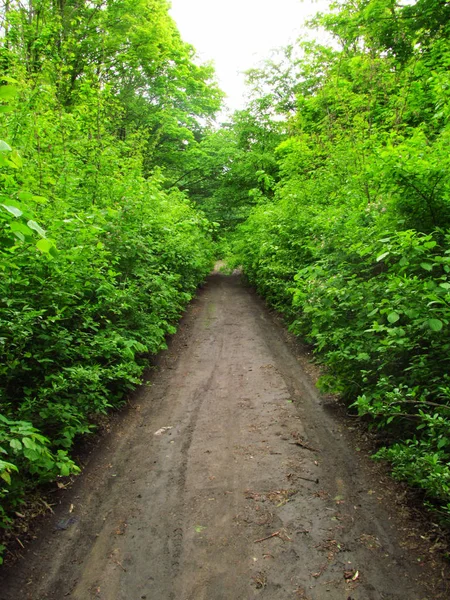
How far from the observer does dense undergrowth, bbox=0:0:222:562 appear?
9.84ft

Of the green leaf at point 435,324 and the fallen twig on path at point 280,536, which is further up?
the green leaf at point 435,324

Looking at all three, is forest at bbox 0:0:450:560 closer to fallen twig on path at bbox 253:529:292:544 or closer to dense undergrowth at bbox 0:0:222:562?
dense undergrowth at bbox 0:0:222:562

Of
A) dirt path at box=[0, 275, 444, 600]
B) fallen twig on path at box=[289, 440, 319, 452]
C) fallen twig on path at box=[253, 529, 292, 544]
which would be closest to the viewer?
dirt path at box=[0, 275, 444, 600]

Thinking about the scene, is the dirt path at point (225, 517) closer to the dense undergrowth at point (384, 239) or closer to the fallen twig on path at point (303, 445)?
the fallen twig on path at point (303, 445)

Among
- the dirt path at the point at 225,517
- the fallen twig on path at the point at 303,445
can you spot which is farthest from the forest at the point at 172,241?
the fallen twig on path at the point at 303,445

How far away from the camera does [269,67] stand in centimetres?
1861

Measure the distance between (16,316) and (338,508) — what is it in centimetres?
325

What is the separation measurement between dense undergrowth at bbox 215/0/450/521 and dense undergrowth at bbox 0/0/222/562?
259 cm

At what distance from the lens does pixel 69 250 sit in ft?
11.9

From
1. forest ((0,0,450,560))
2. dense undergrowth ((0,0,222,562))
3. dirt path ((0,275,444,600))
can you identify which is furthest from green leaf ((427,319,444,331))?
dense undergrowth ((0,0,222,562))

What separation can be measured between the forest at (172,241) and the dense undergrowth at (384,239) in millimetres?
30

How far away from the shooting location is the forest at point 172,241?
9.97ft

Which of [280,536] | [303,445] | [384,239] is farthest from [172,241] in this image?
[280,536]

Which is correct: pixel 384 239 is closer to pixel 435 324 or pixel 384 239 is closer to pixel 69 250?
pixel 435 324
